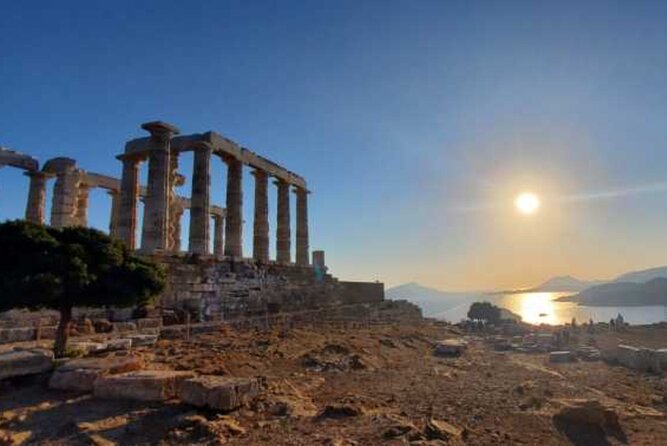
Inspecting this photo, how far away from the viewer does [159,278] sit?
43.1 feet

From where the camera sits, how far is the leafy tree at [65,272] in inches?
426

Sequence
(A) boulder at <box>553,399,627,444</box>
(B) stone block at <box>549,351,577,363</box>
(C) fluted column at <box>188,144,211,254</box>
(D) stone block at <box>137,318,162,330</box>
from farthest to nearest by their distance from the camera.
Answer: (C) fluted column at <box>188,144,211,254</box>
(B) stone block at <box>549,351,577,363</box>
(D) stone block at <box>137,318,162,330</box>
(A) boulder at <box>553,399,627,444</box>

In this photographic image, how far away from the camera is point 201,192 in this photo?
86.3 ft

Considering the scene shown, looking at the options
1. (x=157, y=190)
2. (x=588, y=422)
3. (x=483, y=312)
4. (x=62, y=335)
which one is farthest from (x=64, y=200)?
Result: (x=483, y=312)

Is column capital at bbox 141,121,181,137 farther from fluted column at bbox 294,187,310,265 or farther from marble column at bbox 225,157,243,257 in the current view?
fluted column at bbox 294,187,310,265

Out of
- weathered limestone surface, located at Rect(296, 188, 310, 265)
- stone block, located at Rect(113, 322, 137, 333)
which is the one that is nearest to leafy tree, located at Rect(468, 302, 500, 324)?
weathered limestone surface, located at Rect(296, 188, 310, 265)

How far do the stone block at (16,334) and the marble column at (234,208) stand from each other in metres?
13.9

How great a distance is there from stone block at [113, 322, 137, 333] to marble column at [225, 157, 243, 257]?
36.4 ft

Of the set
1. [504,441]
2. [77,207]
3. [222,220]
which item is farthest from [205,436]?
[222,220]

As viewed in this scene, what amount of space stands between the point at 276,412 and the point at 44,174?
27.0 metres

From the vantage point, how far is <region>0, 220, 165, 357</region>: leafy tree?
→ 10828 mm

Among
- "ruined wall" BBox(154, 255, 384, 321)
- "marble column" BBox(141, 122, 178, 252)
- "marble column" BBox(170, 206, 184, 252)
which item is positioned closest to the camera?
"ruined wall" BBox(154, 255, 384, 321)

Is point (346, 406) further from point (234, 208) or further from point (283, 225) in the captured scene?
point (283, 225)

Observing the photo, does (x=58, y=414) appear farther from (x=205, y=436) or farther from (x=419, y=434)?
(x=419, y=434)
